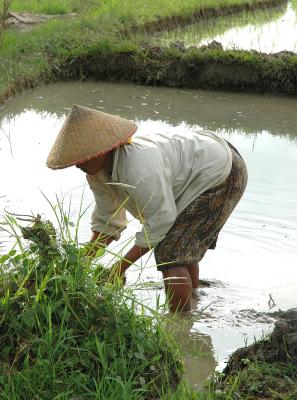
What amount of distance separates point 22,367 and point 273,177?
11.4ft

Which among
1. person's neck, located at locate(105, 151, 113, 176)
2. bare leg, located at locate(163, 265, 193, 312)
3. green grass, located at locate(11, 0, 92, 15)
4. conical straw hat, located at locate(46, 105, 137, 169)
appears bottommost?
bare leg, located at locate(163, 265, 193, 312)

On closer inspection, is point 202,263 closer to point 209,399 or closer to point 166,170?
point 166,170

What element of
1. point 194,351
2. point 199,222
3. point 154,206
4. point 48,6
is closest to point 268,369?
point 194,351

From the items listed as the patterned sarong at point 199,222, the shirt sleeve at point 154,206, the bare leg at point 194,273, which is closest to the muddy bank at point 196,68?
the bare leg at point 194,273

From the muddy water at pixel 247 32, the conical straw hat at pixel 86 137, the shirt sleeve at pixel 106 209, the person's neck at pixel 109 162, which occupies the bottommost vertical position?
the muddy water at pixel 247 32

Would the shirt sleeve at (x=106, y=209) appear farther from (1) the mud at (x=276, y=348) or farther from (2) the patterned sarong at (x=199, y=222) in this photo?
(1) the mud at (x=276, y=348)

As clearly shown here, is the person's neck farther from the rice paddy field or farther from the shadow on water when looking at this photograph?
the shadow on water

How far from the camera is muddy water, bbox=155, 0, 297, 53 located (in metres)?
10.4

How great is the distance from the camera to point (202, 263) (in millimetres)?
4762

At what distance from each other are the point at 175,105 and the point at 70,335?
213 inches

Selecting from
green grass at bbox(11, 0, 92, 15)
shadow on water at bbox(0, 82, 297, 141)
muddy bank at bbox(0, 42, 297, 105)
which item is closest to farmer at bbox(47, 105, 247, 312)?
shadow on water at bbox(0, 82, 297, 141)

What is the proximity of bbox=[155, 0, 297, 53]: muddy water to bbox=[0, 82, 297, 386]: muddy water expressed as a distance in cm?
193

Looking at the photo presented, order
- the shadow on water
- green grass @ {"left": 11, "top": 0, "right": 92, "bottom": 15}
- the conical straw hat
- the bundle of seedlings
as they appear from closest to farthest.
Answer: the bundle of seedlings < the conical straw hat < the shadow on water < green grass @ {"left": 11, "top": 0, "right": 92, "bottom": 15}

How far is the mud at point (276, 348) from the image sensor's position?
306 centimetres
